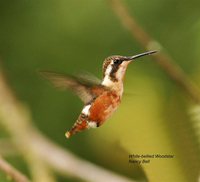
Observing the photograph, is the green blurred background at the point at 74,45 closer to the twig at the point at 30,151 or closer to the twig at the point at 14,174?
the twig at the point at 30,151

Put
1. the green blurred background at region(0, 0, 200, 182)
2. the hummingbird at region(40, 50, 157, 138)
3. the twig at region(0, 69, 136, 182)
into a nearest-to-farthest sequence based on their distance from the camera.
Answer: the hummingbird at region(40, 50, 157, 138) → the twig at region(0, 69, 136, 182) → the green blurred background at region(0, 0, 200, 182)

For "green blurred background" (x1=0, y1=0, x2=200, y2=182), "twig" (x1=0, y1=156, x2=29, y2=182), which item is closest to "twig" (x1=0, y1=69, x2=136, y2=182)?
"green blurred background" (x1=0, y1=0, x2=200, y2=182)

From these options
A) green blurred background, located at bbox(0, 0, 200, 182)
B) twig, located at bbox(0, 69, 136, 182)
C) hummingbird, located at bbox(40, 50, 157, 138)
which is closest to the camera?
hummingbird, located at bbox(40, 50, 157, 138)

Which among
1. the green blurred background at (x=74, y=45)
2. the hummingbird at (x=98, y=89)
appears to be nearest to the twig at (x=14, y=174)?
the hummingbird at (x=98, y=89)

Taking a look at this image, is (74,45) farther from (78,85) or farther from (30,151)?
(78,85)

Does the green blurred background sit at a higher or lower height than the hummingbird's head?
higher

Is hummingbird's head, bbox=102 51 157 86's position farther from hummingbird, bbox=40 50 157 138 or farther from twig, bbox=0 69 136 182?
twig, bbox=0 69 136 182

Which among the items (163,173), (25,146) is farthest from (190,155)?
(25,146)

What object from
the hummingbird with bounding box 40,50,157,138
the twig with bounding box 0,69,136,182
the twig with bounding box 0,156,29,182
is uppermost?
the twig with bounding box 0,69,136,182

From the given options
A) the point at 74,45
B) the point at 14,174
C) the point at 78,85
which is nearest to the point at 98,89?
the point at 78,85
